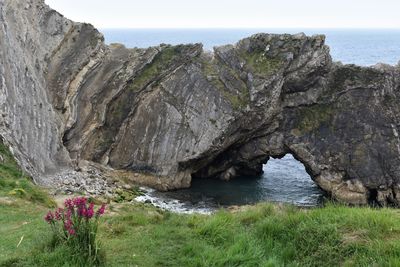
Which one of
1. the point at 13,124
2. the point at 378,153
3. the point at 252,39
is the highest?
the point at 252,39

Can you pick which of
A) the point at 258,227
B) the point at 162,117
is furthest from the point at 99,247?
the point at 162,117

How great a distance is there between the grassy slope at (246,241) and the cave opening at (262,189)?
25.1m

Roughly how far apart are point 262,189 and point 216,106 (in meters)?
8.54

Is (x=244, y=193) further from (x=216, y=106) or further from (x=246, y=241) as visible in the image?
(x=246, y=241)

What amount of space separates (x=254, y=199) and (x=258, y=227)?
2871 centimetres

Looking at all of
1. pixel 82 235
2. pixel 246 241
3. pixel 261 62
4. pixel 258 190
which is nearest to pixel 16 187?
pixel 82 235

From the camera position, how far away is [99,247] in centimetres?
1152

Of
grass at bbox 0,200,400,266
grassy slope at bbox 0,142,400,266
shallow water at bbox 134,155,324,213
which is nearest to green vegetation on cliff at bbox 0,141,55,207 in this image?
grassy slope at bbox 0,142,400,266

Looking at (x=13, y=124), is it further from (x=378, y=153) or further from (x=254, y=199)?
(x=378, y=153)

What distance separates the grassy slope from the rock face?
28.8 meters

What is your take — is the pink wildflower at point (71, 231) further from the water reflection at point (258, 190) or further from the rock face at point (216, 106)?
the rock face at point (216, 106)

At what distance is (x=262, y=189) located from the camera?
45.4m

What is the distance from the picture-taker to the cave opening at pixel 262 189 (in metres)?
41.6

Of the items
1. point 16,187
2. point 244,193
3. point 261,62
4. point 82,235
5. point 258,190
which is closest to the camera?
point 82,235
